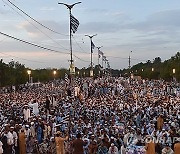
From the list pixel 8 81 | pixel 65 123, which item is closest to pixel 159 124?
pixel 65 123

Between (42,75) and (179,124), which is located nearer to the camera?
(179,124)

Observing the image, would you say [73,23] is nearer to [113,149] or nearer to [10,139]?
[10,139]

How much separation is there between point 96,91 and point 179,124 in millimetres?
23494

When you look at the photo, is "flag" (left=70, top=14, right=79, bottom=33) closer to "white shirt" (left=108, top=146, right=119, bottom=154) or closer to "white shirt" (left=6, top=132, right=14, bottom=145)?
"white shirt" (left=6, top=132, right=14, bottom=145)

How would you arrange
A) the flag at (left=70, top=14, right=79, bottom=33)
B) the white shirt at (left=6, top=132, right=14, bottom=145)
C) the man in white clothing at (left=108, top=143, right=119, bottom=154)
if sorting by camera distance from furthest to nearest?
the flag at (left=70, top=14, right=79, bottom=33) < the white shirt at (left=6, top=132, right=14, bottom=145) < the man in white clothing at (left=108, top=143, right=119, bottom=154)

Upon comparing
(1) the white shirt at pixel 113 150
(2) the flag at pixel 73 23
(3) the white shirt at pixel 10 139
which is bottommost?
(1) the white shirt at pixel 113 150

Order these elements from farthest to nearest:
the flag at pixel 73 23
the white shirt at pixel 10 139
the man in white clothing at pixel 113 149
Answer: the flag at pixel 73 23 < the white shirt at pixel 10 139 < the man in white clothing at pixel 113 149

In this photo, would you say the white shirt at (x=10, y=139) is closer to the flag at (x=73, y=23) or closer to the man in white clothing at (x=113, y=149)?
the man in white clothing at (x=113, y=149)

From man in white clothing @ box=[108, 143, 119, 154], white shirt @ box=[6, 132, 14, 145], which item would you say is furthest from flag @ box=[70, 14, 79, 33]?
man in white clothing @ box=[108, 143, 119, 154]

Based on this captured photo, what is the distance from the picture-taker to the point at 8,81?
2586 inches

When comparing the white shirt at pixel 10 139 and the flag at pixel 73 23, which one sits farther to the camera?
the flag at pixel 73 23

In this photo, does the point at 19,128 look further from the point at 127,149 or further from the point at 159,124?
the point at 159,124

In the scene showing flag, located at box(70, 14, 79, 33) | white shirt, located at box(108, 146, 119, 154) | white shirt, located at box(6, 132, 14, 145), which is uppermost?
flag, located at box(70, 14, 79, 33)

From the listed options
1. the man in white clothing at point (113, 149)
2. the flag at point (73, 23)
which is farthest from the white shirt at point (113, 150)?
the flag at point (73, 23)
